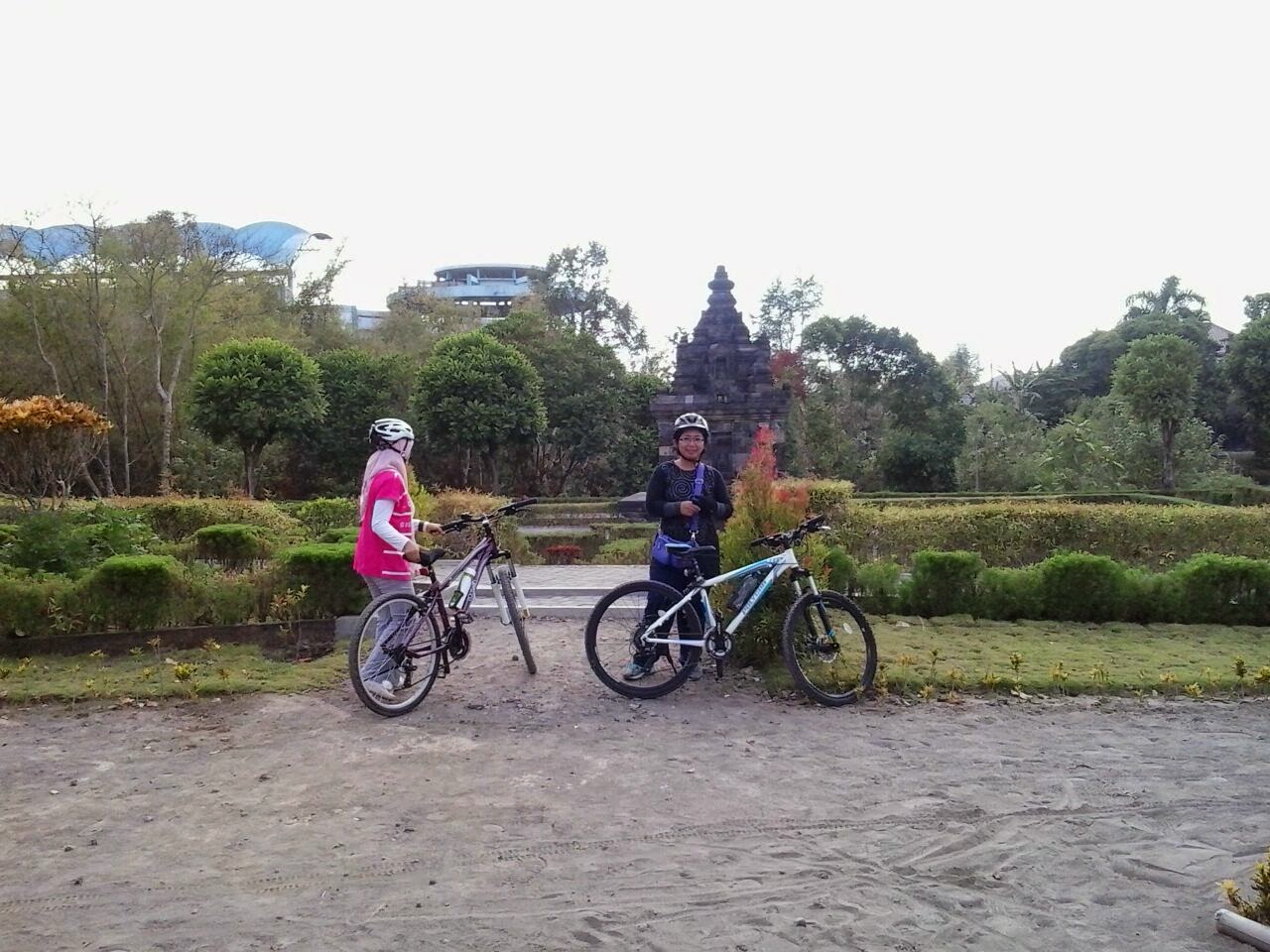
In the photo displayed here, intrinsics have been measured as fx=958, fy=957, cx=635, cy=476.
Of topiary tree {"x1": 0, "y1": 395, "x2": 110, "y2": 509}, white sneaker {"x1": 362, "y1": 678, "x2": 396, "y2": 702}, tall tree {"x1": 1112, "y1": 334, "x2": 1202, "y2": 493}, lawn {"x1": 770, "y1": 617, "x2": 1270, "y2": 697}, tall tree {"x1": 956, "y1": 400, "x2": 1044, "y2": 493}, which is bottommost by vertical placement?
white sneaker {"x1": 362, "y1": 678, "x2": 396, "y2": 702}

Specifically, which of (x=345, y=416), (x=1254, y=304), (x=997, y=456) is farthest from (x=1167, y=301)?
(x=345, y=416)

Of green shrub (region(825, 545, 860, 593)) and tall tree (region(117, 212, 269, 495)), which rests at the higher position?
tall tree (region(117, 212, 269, 495))

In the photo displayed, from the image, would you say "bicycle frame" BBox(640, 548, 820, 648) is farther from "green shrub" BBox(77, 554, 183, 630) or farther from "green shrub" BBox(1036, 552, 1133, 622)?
"green shrub" BBox(77, 554, 183, 630)

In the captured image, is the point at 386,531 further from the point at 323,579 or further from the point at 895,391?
the point at 895,391

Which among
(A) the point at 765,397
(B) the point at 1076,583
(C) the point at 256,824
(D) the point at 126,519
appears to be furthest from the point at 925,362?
(C) the point at 256,824

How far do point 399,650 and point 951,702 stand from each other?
308 cm

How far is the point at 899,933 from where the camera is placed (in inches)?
112

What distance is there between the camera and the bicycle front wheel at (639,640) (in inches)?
216

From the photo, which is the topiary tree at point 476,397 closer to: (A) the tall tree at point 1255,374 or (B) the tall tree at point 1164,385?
(B) the tall tree at point 1164,385

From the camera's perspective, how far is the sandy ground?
2.90 m

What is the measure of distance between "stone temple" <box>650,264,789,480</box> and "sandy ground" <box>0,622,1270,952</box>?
12.9 meters

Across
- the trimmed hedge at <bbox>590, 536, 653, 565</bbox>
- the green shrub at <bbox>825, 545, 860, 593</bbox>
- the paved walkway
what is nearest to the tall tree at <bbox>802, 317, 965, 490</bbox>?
the trimmed hedge at <bbox>590, 536, 653, 565</bbox>

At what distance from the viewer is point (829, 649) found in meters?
5.52

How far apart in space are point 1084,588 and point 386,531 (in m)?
5.76
